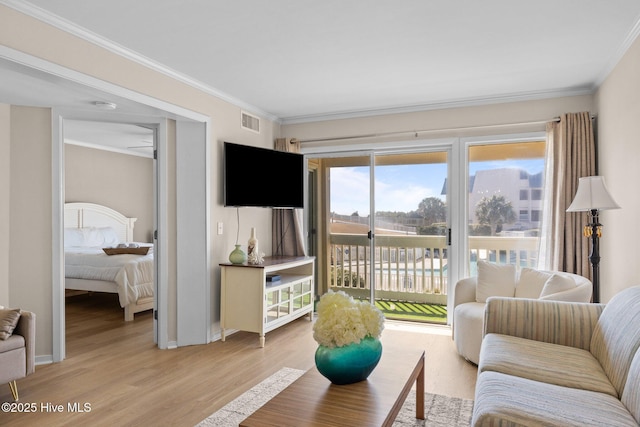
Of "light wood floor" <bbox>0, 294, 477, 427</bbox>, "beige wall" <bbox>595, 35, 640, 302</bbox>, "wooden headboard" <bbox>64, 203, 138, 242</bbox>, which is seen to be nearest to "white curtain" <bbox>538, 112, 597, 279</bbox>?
"beige wall" <bbox>595, 35, 640, 302</bbox>

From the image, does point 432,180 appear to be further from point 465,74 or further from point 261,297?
point 261,297

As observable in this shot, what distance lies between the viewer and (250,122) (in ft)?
15.3

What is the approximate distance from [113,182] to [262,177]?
4.05 m

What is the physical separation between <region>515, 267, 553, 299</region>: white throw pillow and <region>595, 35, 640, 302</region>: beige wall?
0.52 metres

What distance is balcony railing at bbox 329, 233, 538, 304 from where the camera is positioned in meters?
4.79

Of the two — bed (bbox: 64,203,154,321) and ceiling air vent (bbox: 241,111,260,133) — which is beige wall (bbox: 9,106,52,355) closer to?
bed (bbox: 64,203,154,321)

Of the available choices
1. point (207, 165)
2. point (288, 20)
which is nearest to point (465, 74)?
point (288, 20)

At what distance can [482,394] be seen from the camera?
1.77 m

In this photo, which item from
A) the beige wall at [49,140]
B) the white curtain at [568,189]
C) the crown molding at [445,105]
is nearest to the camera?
the beige wall at [49,140]

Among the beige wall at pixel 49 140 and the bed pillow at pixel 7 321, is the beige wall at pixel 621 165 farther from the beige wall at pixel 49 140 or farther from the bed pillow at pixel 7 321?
the bed pillow at pixel 7 321

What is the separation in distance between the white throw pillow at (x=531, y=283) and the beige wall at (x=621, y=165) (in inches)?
20.6

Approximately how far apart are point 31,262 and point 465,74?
13.2 feet

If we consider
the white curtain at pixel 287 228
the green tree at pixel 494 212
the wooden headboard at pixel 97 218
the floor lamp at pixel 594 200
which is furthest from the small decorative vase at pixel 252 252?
the wooden headboard at pixel 97 218

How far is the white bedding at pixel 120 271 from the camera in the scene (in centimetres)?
489
